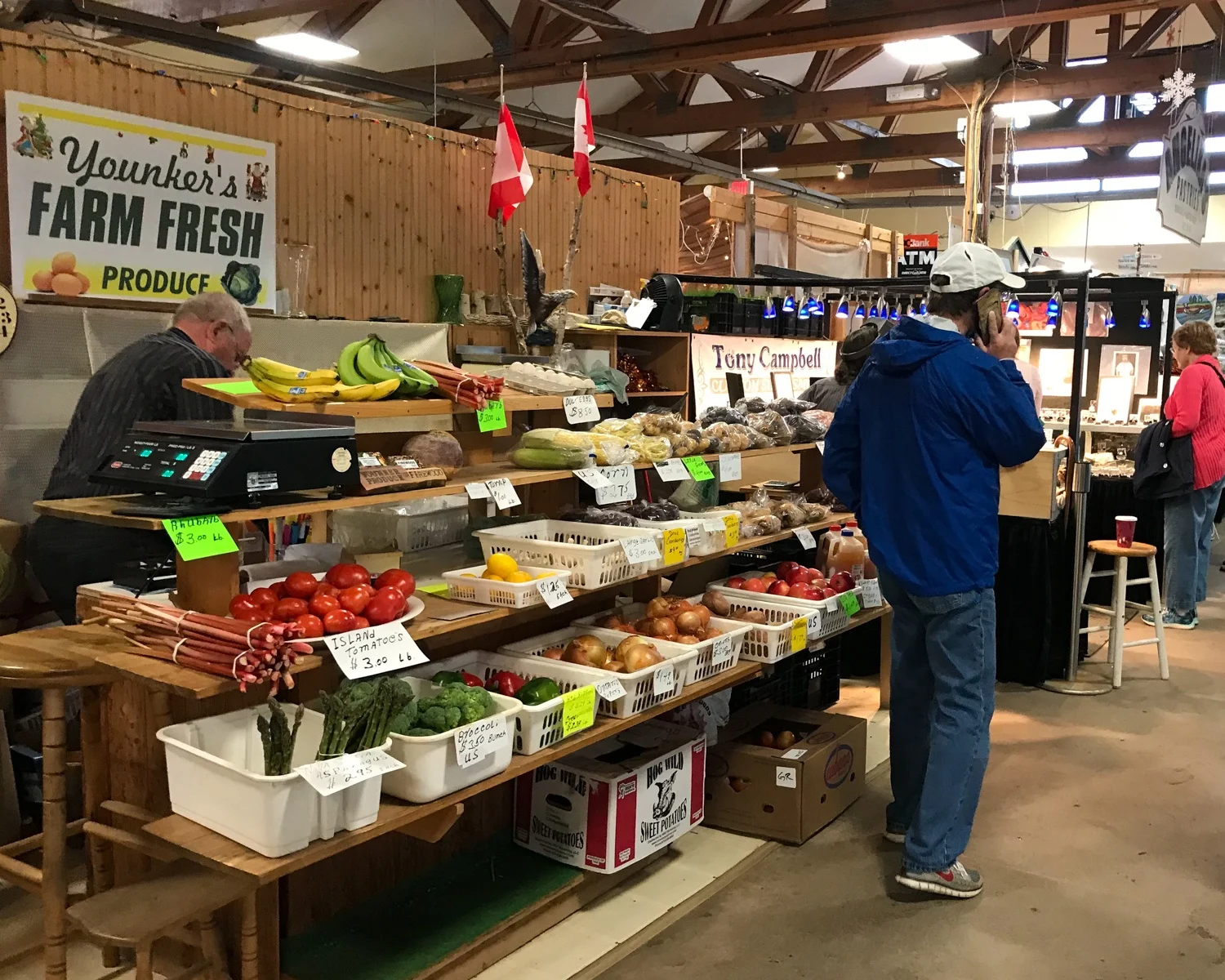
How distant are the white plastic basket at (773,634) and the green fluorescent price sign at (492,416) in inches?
49.9

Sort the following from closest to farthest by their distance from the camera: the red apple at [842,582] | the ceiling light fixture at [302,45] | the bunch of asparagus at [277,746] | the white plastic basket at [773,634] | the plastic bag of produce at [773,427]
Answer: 1. the bunch of asparagus at [277,746]
2. the white plastic basket at [773,634]
3. the red apple at [842,582]
4. the plastic bag of produce at [773,427]
5. the ceiling light fixture at [302,45]

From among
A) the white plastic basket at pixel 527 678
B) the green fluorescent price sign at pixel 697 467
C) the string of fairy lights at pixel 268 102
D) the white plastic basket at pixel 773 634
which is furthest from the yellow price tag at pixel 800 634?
the string of fairy lights at pixel 268 102

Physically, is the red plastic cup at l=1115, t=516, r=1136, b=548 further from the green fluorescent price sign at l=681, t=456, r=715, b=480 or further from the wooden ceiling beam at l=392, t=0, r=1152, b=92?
the wooden ceiling beam at l=392, t=0, r=1152, b=92

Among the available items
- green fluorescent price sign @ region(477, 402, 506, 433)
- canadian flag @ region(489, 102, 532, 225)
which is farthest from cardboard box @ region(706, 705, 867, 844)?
canadian flag @ region(489, 102, 532, 225)

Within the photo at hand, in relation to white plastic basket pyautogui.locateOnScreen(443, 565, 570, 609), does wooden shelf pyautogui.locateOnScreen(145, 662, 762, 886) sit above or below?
below

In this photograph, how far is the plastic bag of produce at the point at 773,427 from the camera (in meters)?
4.40

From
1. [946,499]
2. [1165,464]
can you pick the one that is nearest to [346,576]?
[946,499]

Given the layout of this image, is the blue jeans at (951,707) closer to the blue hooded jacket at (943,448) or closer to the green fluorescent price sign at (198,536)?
the blue hooded jacket at (943,448)

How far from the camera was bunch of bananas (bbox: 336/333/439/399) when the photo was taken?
9.06 feet

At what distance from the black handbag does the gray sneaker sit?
4.43 m

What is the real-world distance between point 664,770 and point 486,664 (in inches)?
26.6

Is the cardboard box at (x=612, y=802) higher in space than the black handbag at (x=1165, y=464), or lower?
lower

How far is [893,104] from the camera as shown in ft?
32.9

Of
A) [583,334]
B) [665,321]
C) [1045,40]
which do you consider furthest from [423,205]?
[1045,40]
